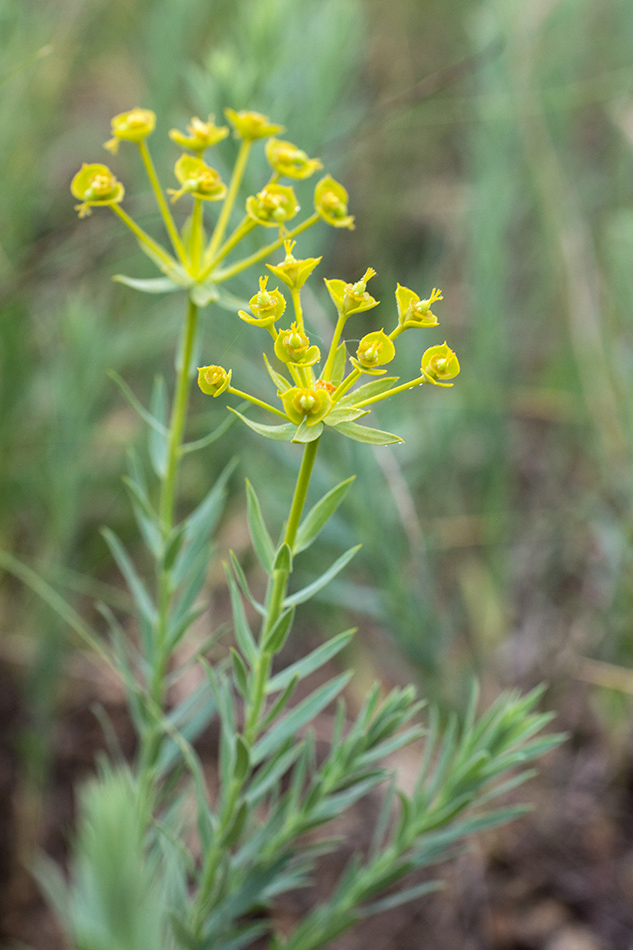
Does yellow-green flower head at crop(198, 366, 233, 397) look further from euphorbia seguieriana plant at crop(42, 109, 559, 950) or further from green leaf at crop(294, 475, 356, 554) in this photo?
green leaf at crop(294, 475, 356, 554)

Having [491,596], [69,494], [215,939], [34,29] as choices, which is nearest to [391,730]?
[215,939]

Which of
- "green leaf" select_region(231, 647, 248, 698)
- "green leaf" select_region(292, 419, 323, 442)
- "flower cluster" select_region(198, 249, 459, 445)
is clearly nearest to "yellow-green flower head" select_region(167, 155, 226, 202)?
"flower cluster" select_region(198, 249, 459, 445)

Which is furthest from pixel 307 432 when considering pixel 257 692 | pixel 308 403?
pixel 257 692

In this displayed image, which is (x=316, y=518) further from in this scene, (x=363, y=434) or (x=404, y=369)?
(x=404, y=369)

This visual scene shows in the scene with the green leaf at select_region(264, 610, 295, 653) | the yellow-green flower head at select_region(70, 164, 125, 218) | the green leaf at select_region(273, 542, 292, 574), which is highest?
the yellow-green flower head at select_region(70, 164, 125, 218)

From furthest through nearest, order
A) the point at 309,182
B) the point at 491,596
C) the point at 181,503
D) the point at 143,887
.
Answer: the point at 181,503 → the point at 491,596 → the point at 309,182 → the point at 143,887

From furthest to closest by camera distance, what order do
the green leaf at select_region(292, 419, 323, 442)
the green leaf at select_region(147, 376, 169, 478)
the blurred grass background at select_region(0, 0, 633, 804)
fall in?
1. the blurred grass background at select_region(0, 0, 633, 804)
2. the green leaf at select_region(147, 376, 169, 478)
3. the green leaf at select_region(292, 419, 323, 442)

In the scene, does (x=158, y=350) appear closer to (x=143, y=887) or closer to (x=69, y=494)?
(x=69, y=494)
